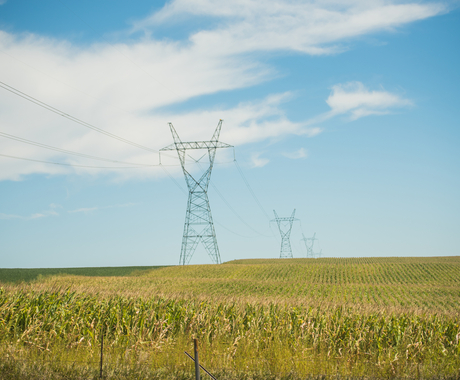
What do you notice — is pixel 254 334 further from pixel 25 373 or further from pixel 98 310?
pixel 25 373

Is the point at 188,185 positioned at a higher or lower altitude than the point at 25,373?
higher

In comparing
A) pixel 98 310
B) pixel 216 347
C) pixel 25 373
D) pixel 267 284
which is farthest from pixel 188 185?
pixel 25 373

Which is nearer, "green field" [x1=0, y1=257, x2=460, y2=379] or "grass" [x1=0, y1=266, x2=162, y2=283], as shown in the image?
"green field" [x1=0, y1=257, x2=460, y2=379]

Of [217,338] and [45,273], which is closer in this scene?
[217,338]

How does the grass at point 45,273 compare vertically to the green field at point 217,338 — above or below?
below

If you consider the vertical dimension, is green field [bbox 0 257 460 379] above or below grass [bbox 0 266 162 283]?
above

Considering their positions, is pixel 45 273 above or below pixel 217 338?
below

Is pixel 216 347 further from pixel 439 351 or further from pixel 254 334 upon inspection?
pixel 439 351

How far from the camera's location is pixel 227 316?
47.4ft

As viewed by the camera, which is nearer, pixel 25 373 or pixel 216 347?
pixel 25 373

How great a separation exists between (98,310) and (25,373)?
6.99 metres

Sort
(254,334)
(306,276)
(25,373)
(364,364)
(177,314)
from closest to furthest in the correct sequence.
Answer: (25,373)
(364,364)
(254,334)
(177,314)
(306,276)

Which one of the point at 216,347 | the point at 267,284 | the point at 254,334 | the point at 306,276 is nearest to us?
the point at 216,347

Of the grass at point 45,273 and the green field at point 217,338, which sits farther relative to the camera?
the grass at point 45,273
